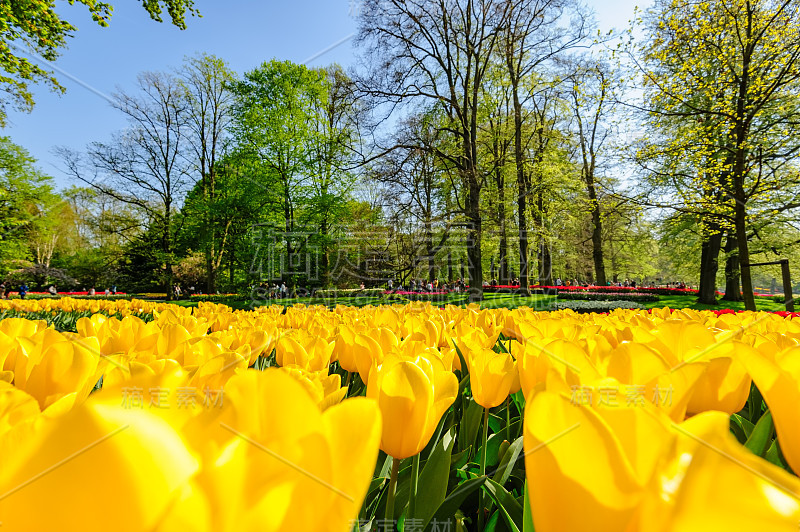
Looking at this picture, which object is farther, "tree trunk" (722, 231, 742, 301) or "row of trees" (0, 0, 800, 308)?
"tree trunk" (722, 231, 742, 301)

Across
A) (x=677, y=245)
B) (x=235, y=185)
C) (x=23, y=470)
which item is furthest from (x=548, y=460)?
(x=677, y=245)

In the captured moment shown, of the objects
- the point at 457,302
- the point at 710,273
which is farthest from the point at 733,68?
the point at 710,273

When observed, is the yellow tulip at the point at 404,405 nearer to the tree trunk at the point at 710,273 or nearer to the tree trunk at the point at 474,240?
the tree trunk at the point at 474,240

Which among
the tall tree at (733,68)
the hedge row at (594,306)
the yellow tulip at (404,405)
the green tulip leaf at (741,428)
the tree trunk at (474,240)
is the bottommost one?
the hedge row at (594,306)

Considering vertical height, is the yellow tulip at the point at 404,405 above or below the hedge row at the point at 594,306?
above

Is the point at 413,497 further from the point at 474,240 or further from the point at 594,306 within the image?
the point at 474,240

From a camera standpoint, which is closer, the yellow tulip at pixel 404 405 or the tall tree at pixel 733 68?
the yellow tulip at pixel 404 405

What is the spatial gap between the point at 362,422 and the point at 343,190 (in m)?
20.0

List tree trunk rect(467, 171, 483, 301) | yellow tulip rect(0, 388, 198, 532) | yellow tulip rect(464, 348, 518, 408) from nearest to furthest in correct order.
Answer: yellow tulip rect(0, 388, 198, 532) < yellow tulip rect(464, 348, 518, 408) < tree trunk rect(467, 171, 483, 301)

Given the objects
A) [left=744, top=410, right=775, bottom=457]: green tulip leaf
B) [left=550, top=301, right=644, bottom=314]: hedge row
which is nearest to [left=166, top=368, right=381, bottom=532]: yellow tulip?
[left=744, top=410, right=775, bottom=457]: green tulip leaf

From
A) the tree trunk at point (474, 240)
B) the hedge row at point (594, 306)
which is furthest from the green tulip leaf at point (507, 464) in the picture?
the tree trunk at point (474, 240)

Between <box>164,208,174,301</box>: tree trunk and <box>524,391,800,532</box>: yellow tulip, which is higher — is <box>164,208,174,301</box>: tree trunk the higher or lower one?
the higher one

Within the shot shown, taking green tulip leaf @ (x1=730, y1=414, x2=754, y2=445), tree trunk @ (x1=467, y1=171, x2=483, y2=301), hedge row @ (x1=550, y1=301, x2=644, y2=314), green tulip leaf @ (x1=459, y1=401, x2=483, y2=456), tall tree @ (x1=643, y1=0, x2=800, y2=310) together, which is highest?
tall tree @ (x1=643, y1=0, x2=800, y2=310)

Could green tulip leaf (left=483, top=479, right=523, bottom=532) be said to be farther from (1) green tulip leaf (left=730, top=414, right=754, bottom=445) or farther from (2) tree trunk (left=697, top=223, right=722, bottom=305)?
(2) tree trunk (left=697, top=223, right=722, bottom=305)
